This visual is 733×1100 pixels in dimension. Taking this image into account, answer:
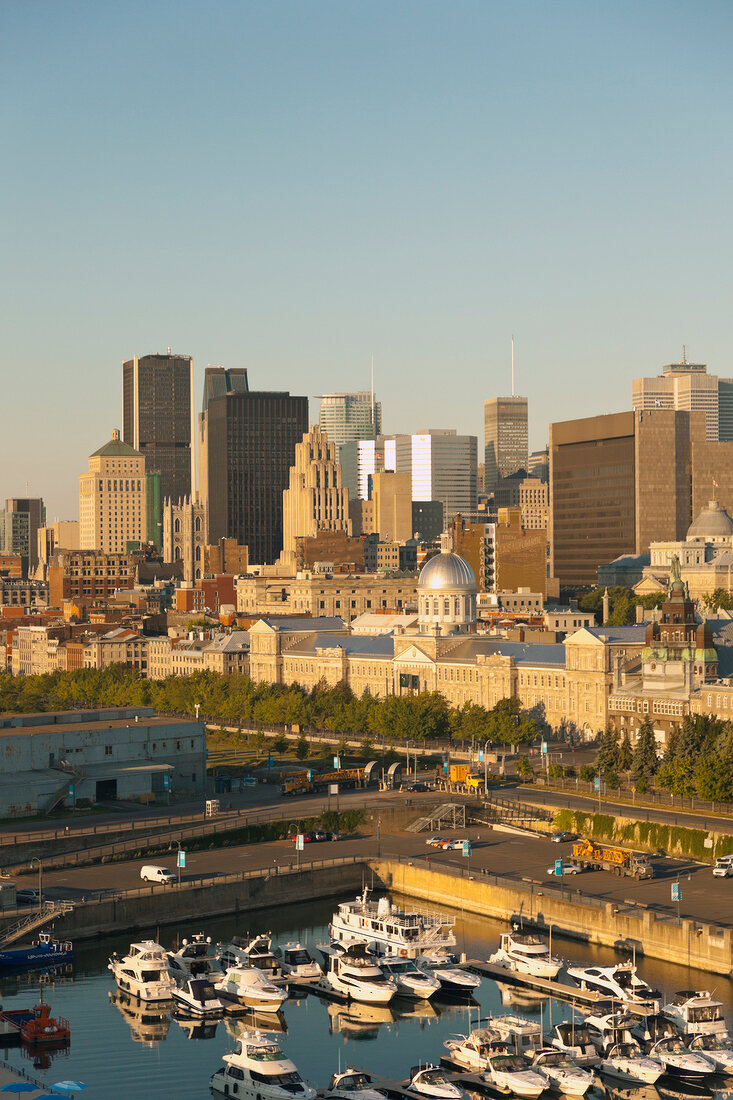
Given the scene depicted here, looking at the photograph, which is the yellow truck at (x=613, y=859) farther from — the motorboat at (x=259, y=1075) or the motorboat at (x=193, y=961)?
the motorboat at (x=259, y=1075)

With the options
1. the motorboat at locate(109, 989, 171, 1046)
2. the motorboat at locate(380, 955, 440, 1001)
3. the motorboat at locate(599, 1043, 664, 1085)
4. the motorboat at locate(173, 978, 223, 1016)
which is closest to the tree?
the motorboat at locate(380, 955, 440, 1001)

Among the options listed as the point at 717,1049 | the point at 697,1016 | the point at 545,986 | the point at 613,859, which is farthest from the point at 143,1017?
the point at 613,859

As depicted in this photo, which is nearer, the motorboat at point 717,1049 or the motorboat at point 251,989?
the motorboat at point 717,1049

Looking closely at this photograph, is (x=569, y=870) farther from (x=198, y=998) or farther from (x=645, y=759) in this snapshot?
(x=198, y=998)

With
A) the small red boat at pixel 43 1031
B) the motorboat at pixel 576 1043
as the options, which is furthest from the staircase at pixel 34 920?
the motorboat at pixel 576 1043

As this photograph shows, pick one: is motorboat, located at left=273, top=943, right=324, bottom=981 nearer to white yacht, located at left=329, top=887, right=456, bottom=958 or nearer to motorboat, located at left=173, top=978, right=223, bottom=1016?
white yacht, located at left=329, top=887, right=456, bottom=958

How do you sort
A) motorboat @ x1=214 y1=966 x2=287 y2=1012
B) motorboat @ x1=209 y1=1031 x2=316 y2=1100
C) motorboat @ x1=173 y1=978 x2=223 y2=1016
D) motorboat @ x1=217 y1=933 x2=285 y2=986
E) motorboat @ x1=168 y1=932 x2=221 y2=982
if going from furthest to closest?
motorboat @ x1=168 y1=932 x2=221 y2=982 < motorboat @ x1=217 y1=933 x2=285 y2=986 < motorboat @ x1=173 y1=978 x2=223 y2=1016 < motorboat @ x1=214 y1=966 x2=287 y2=1012 < motorboat @ x1=209 y1=1031 x2=316 y2=1100
